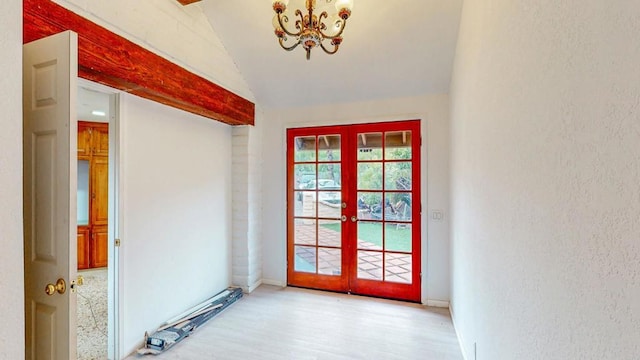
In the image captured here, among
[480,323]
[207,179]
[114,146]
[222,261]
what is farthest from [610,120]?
[222,261]

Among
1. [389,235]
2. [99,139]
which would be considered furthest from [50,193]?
[99,139]

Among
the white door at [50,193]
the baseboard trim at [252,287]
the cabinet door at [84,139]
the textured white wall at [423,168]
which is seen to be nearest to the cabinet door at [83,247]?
the cabinet door at [84,139]

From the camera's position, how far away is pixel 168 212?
272 centimetres

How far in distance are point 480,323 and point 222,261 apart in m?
2.86

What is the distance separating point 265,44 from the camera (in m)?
3.03

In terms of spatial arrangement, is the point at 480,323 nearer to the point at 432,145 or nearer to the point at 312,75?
the point at 432,145

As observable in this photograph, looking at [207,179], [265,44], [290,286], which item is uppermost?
[265,44]

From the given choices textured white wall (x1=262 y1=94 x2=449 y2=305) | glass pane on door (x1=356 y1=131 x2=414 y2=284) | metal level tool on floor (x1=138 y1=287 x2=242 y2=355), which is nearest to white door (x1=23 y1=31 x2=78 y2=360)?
metal level tool on floor (x1=138 y1=287 x2=242 y2=355)

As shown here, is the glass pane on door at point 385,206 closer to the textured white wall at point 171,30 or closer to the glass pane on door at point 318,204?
the glass pane on door at point 318,204

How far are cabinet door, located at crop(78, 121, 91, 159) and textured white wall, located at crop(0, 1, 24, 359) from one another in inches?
164

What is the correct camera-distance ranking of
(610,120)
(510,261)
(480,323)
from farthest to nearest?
1. (480,323)
2. (510,261)
3. (610,120)

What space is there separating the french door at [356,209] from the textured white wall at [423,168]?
0.31 ft

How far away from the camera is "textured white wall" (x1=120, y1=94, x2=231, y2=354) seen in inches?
92.1

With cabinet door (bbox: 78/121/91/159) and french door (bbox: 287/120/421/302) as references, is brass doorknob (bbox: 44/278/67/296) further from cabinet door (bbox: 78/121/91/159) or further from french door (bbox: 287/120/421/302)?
cabinet door (bbox: 78/121/91/159)
